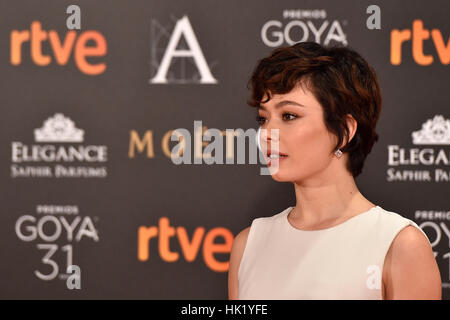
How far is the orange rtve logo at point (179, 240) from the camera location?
2.09 metres

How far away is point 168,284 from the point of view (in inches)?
82.6

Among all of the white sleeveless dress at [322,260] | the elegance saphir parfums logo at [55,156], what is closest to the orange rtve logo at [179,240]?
the elegance saphir parfums logo at [55,156]

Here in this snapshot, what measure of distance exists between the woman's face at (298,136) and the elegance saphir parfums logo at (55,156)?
0.90 m

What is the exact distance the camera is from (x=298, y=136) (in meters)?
1.46

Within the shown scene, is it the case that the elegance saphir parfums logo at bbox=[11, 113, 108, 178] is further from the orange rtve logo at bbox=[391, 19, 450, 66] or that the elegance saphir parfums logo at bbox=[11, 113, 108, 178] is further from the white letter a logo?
the orange rtve logo at bbox=[391, 19, 450, 66]

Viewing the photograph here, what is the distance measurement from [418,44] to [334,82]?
810 millimetres

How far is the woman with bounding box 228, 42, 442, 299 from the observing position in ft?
4.52

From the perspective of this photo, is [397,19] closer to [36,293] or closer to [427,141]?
[427,141]

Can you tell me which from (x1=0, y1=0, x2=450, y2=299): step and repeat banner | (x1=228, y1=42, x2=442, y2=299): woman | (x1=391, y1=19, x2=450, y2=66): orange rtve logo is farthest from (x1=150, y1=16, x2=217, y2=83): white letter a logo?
(x1=391, y1=19, x2=450, y2=66): orange rtve logo

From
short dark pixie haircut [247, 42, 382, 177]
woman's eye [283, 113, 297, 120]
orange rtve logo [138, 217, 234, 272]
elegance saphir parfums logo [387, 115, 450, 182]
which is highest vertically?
short dark pixie haircut [247, 42, 382, 177]

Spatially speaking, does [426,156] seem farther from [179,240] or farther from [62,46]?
[62,46]

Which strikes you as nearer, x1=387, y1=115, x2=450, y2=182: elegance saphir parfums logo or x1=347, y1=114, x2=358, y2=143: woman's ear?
x1=347, y1=114, x2=358, y2=143: woman's ear

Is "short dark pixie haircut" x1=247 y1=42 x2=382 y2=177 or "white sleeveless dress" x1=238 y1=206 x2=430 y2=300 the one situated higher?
"short dark pixie haircut" x1=247 y1=42 x2=382 y2=177

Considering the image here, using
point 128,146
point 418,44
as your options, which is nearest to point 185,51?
point 128,146
